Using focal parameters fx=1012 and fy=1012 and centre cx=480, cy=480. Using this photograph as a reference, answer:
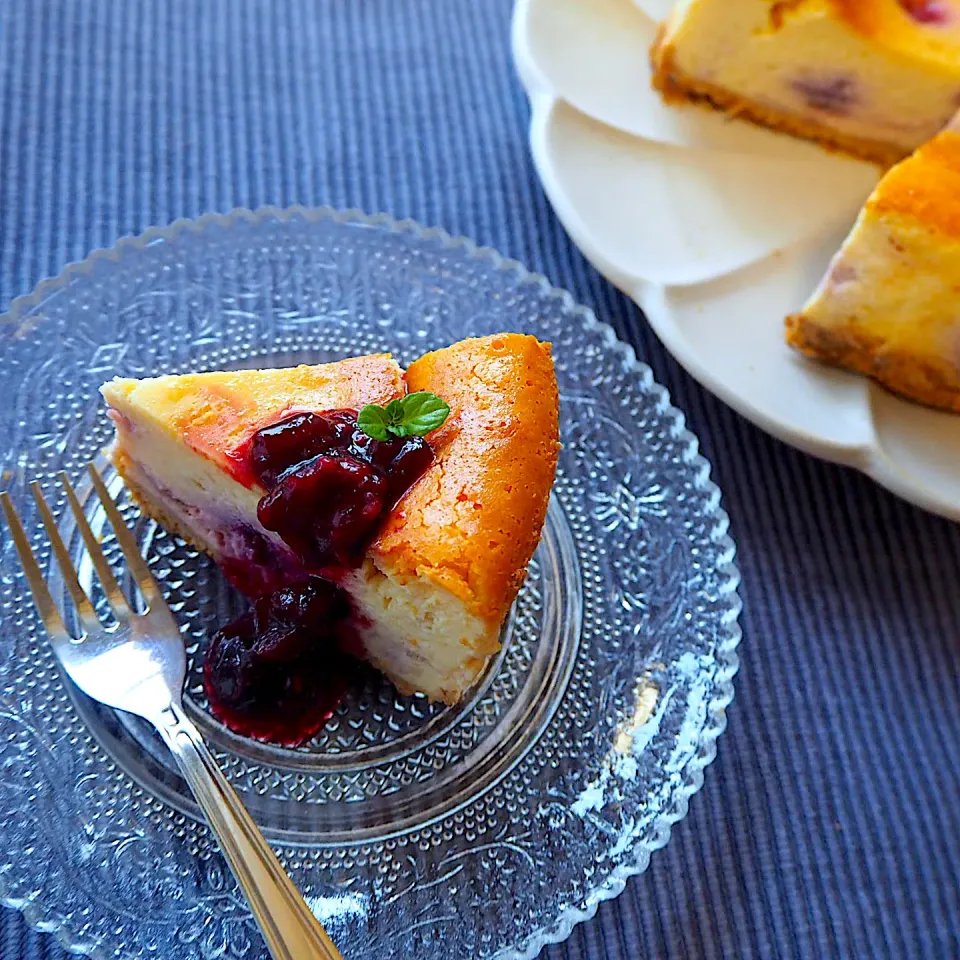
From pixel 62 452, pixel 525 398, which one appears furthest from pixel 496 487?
pixel 62 452

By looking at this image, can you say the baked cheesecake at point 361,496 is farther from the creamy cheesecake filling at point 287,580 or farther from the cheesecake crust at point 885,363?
→ the cheesecake crust at point 885,363

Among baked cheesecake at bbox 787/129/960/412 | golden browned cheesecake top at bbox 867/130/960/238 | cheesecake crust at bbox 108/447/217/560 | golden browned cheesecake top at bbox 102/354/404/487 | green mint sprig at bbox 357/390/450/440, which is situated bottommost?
cheesecake crust at bbox 108/447/217/560

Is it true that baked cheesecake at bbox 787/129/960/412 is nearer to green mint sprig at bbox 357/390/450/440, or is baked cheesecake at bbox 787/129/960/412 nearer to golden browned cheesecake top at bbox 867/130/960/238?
golden browned cheesecake top at bbox 867/130/960/238

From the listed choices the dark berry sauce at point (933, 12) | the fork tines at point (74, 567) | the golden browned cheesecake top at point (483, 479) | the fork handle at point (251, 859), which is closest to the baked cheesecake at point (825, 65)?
the dark berry sauce at point (933, 12)

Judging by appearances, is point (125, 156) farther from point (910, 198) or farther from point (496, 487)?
point (910, 198)

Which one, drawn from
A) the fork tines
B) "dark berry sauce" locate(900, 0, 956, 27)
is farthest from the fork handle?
"dark berry sauce" locate(900, 0, 956, 27)

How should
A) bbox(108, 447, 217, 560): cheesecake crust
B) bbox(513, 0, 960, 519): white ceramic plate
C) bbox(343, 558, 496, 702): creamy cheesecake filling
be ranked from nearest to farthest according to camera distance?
bbox(343, 558, 496, 702): creamy cheesecake filling, bbox(108, 447, 217, 560): cheesecake crust, bbox(513, 0, 960, 519): white ceramic plate

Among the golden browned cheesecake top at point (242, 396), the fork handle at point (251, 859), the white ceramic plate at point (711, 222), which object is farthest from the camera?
the white ceramic plate at point (711, 222)

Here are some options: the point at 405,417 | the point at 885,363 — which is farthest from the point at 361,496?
the point at 885,363
